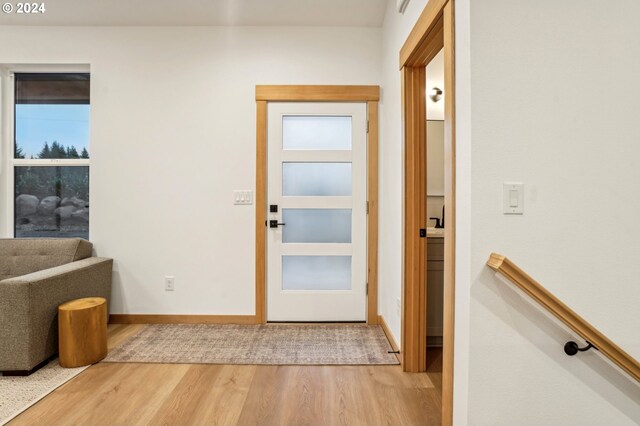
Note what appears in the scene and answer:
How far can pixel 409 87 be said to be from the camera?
7.70 feet

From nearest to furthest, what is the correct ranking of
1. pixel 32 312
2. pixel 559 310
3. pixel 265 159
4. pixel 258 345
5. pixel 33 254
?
pixel 559 310, pixel 32 312, pixel 258 345, pixel 33 254, pixel 265 159

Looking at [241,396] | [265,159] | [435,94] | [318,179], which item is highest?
[435,94]

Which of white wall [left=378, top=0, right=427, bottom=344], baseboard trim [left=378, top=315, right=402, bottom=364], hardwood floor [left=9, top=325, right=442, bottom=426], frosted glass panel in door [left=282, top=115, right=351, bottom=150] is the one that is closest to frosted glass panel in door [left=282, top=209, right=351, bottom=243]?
white wall [left=378, top=0, right=427, bottom=344]

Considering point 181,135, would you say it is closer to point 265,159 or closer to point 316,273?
point 265,159

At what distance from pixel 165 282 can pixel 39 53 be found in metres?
2.39

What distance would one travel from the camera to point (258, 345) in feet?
8.99

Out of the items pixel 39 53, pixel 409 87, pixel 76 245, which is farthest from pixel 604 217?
pixel 39 53

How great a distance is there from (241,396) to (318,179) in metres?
1.88

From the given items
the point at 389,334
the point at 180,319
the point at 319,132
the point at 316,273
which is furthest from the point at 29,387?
the point at 319,132

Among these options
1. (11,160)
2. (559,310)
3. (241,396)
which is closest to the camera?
(559,310)

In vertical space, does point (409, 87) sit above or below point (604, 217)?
Result: above

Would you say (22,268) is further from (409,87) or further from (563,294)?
(563,294)

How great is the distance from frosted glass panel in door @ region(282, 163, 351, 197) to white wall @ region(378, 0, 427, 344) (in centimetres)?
34

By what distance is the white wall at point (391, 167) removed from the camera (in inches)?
96.7
